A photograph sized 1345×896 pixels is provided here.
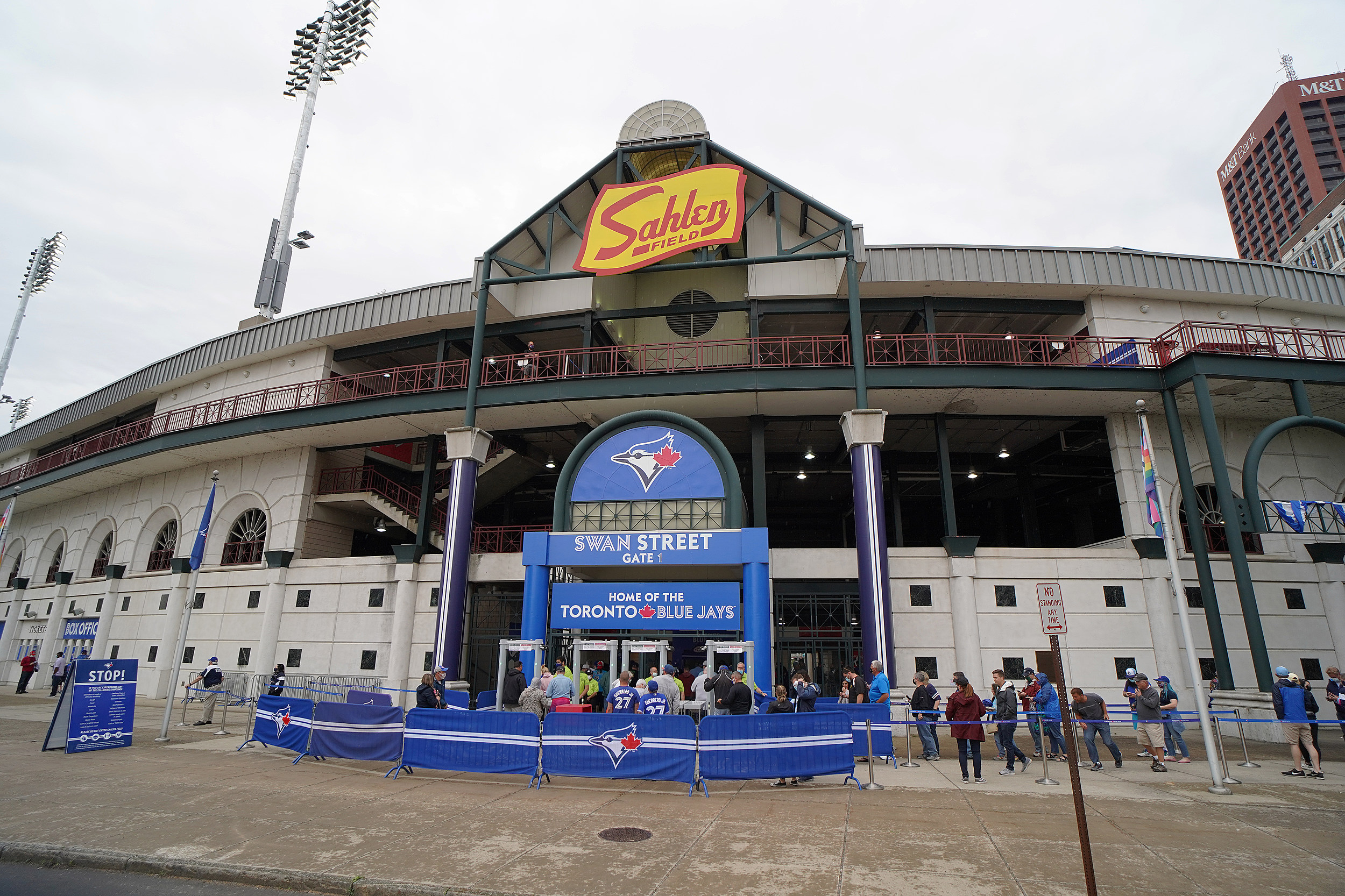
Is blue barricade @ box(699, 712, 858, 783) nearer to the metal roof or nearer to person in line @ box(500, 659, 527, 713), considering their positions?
person in line @ box(500, 659, 527, 713)

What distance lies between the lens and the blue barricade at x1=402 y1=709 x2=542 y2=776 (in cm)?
1046

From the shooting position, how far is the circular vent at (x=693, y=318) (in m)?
24.9

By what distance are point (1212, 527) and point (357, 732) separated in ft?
77.5

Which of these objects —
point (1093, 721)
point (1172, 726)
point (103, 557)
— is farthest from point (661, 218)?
point (103, 557)

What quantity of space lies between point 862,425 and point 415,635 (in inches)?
599

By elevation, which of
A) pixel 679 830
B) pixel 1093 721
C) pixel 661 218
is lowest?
pixel 679 830

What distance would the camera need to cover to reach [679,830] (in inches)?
305

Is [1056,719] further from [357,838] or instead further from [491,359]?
[491,359]

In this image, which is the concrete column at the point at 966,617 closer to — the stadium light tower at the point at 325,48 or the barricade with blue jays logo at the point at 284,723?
the barricade with blue jays logo at the point at 284,723

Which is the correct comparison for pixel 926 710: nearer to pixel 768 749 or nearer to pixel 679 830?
pixel 768 749

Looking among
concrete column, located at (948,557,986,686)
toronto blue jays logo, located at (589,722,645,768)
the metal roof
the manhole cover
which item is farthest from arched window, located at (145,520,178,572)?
concrete column, located at (948,557,986,686)

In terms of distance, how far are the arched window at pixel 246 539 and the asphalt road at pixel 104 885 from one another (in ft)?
67.9

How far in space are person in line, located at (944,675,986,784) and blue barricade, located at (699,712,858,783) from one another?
1.99 meters

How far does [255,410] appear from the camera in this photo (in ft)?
86.9
